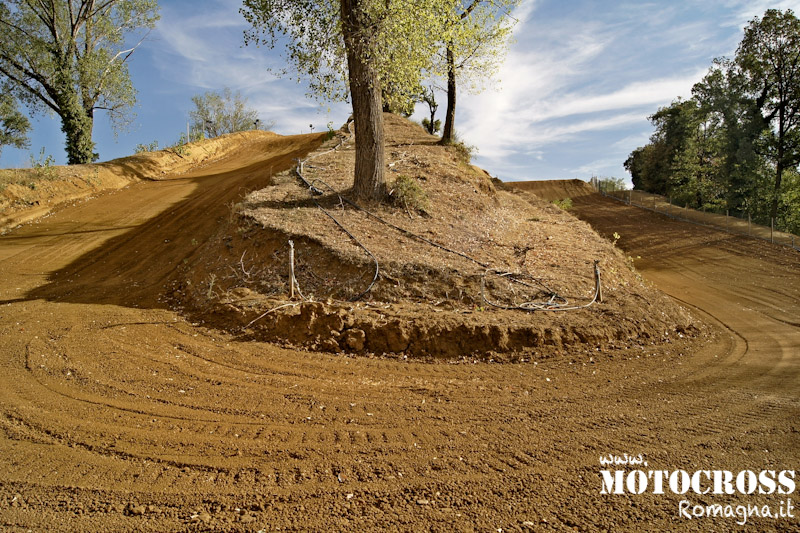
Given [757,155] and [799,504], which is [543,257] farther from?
[757,155]

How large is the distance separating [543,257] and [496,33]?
9.89 meters

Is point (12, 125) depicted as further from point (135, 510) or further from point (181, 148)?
point (135, 510)

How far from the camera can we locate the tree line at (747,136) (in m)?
26.4

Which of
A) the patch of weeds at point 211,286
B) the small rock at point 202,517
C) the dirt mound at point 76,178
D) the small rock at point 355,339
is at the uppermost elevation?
the dirt mound at point 76,178

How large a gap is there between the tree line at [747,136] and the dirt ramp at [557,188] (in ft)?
20.2

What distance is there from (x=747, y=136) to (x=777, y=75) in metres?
3.68

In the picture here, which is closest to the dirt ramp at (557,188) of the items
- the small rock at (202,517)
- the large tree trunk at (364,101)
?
the large tree trunk at (364,101)

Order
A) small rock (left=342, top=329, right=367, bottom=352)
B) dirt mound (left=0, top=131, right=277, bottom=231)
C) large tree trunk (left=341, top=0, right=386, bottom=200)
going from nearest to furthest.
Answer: small rock (left=342, top=329, right=367, bottom=352) → large tree trunk (left=341, top=0, right=386, bottom=200) → dirt mound (left=0, top=131, right=277, bottom=231)

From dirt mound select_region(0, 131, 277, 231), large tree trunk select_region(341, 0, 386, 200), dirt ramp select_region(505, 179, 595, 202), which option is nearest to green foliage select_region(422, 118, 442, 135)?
dirt ramp select_region(505, 179, 595, 202)

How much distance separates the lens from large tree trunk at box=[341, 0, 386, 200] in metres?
10.1

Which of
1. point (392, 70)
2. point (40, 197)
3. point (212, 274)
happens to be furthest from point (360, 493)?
point (40, 197)

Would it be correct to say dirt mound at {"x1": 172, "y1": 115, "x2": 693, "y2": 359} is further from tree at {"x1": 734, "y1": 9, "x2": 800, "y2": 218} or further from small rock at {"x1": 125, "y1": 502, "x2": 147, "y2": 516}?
tree at {"x1": 734, "y1": 9, "x2": 800, "y2": 218}

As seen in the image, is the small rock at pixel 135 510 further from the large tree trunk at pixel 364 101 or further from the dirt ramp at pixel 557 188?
the dirt ramp at pixel 557 188

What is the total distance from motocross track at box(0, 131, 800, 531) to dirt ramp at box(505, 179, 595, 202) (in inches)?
983
